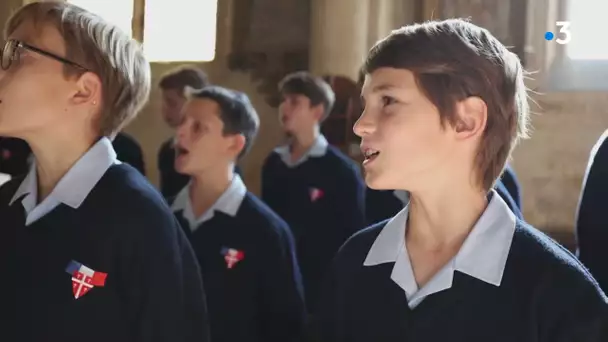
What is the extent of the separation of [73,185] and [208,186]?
96 centimetres

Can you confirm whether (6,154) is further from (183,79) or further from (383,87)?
(383,87)

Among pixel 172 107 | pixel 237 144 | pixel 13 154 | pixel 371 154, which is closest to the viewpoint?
pixel 371 154

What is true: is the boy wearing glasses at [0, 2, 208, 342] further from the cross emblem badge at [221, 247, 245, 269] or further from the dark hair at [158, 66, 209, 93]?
the dark hair at [158, 66, 209, 93]

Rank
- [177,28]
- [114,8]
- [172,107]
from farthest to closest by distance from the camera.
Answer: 1. [172,107]
2. [177,28]
3. [114,8]

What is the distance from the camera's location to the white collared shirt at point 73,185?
1.30 metres

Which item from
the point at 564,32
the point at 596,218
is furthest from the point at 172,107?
the point at 596,218

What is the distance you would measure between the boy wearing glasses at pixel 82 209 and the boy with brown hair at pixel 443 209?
11.9 inches

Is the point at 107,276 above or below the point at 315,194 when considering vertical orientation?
above

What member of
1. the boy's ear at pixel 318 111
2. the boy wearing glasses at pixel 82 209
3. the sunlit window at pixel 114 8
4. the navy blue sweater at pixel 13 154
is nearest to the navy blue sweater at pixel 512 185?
the boy's ear at pixel 318 111

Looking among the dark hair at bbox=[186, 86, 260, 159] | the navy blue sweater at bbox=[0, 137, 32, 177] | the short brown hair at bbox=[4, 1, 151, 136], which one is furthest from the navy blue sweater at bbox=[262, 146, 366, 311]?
the short brown hair at bbox=[4, 1, 151, 136]

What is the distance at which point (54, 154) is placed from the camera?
139 cm

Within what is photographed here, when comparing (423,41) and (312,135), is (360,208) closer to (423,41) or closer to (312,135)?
(312,135)

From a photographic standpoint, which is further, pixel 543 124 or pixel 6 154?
pixel 6 154

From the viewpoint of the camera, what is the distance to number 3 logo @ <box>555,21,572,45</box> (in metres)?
2.12
